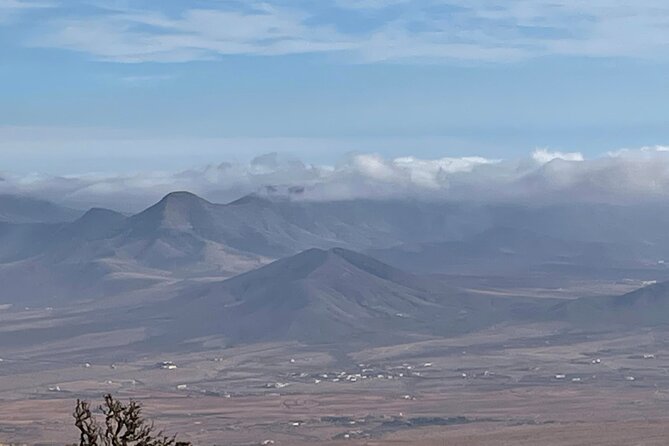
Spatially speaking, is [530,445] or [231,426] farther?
[231,426]

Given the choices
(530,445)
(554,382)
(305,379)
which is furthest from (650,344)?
(530,445)

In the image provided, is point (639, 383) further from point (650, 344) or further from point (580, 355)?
point (650, 344)

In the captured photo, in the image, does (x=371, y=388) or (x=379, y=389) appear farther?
(x=371, y=388)

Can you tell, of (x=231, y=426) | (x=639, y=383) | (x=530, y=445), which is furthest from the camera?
(x=639, y=383)

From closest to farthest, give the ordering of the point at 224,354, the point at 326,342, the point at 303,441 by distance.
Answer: the point at 303,441, the point at 224,354, the point at 326,342

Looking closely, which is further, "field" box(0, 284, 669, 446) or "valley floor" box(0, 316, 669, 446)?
"field" box(0, 284, 669, 446)

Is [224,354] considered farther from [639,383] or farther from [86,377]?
[639,383]

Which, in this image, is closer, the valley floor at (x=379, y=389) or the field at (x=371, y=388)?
the valley floor at (x=379, y=389)

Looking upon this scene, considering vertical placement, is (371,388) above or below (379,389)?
above

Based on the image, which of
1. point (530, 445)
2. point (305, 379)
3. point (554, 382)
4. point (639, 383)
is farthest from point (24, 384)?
point (530, 445)
